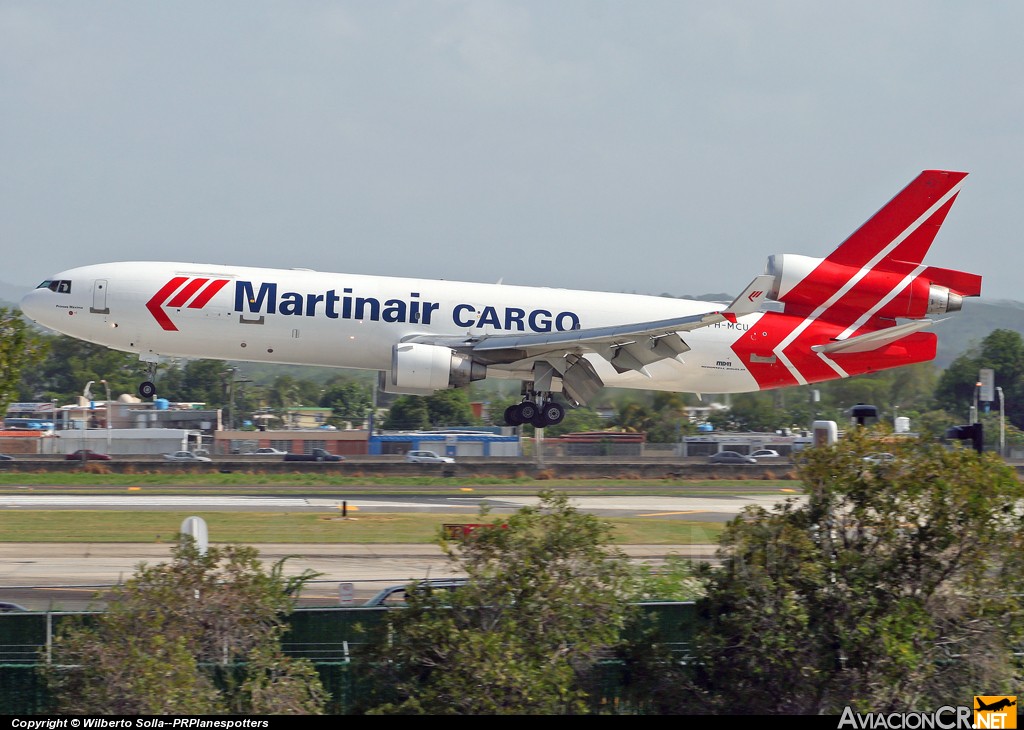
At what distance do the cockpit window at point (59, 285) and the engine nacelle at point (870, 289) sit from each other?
79.6 ft

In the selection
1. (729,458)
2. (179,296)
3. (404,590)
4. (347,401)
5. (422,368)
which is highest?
(179,296)

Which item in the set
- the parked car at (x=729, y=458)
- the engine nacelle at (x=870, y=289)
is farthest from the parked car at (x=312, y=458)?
the engine nacelle at (x=870, y=289)

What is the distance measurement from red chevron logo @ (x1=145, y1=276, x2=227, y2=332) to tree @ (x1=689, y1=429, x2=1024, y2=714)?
2401 centimetres

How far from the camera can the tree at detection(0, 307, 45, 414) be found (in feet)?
83.9

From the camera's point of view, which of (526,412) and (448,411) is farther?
(448,411)

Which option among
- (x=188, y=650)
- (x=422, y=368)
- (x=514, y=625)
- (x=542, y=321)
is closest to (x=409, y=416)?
(x=542, y=321)

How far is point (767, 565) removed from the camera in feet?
55.1

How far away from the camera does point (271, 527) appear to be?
94.7 feet

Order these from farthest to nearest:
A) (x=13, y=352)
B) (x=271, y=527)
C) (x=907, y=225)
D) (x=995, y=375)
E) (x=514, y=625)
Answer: (x=995, y=375), (x=907, y=225), (x=271, y=527), (x=13, y=352), (x=514, y=625)

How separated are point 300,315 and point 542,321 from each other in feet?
27.9

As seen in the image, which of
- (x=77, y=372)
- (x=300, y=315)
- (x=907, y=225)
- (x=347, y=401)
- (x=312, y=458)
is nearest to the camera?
(x=300, y=315)

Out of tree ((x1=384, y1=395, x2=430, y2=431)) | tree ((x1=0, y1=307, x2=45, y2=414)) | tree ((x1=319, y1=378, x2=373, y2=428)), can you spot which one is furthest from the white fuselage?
tree ((x1=319, y1=378, x2=373, y2=428))

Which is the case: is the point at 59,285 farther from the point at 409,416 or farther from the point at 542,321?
the point at 409,416

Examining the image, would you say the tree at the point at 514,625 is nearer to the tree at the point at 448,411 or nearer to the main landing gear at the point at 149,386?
the main landing gear at the point at 149,386
